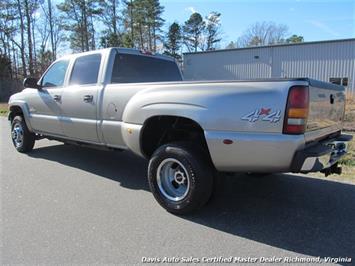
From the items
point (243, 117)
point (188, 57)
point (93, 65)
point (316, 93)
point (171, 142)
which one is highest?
point (188, 57)

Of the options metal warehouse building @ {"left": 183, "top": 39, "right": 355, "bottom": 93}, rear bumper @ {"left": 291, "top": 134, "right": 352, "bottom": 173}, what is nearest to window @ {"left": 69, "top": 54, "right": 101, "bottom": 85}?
rear bumper @ {"left": 291, "top": 134, "right": 352, "bottom": 173}

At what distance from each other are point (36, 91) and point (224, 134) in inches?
176

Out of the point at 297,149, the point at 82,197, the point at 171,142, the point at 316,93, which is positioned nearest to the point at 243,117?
the point at 297,149

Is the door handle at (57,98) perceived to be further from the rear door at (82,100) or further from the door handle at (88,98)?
the door handle at (88,98)

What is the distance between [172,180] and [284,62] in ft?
87.1

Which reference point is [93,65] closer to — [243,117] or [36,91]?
[36,91]

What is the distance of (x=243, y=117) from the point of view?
10.6 ft

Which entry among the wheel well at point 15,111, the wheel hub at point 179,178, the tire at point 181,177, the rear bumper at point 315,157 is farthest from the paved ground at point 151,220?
the wheel well at point 15,111

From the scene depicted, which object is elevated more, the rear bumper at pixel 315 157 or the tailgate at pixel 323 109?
the tailgate at pixel 323 109

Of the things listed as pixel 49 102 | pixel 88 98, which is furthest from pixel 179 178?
pixel 49 102

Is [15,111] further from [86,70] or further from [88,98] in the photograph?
[88,98]

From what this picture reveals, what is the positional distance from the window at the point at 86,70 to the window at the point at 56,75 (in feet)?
1.19

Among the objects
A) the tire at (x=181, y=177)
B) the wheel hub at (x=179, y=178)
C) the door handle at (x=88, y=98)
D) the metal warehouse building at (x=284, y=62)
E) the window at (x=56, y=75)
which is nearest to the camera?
the tire at (x=181, y=177)

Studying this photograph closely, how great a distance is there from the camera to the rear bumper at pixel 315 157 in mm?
3094
